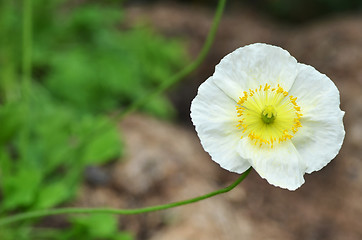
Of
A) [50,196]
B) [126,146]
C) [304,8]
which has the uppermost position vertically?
[50,196]

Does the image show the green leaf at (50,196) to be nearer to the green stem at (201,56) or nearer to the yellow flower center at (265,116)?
the green stem at (201,56)

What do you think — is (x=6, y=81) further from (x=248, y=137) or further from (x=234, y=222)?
(x=248, y=137)

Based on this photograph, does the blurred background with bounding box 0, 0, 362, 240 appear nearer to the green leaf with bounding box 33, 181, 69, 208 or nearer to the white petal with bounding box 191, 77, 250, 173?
the green leaf with bounding box 33, 181, 69, 208

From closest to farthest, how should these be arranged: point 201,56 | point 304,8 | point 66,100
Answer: point 201,56
point 66,100
point 304,8

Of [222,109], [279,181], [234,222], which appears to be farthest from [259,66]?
[234,222]

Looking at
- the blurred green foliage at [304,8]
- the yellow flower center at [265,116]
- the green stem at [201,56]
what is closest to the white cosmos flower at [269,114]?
the yellow flower center at [265,116]

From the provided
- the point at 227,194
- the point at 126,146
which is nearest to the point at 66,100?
the point at 126,146

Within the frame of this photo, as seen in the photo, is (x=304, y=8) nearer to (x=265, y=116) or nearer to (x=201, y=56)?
(x=201, y=56)
